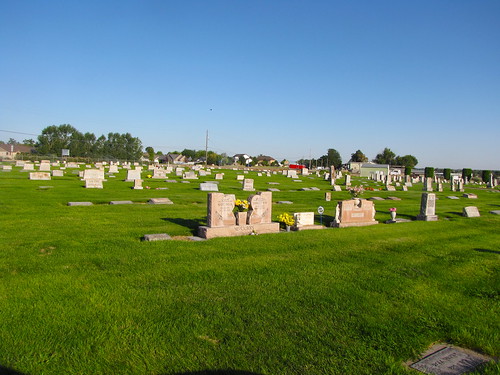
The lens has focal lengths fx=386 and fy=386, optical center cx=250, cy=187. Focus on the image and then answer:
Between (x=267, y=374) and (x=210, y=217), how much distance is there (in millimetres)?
7771

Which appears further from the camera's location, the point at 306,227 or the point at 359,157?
the point at 359,157

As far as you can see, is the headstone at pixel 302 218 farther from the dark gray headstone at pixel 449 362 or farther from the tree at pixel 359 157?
the tree at pixel 359 157

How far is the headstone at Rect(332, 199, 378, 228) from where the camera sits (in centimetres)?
1465

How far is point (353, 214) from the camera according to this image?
15062mm

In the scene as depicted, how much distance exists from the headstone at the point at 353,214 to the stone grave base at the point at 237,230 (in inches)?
116

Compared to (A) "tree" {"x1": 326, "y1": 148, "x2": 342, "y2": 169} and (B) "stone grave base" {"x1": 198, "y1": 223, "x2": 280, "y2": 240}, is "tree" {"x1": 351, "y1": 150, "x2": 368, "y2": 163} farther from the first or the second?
(B) "stone grave base" {"x1": 198, "y1": 223, "x2": 280, "y2": 240}

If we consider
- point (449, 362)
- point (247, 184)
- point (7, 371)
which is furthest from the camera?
point (247, 184)

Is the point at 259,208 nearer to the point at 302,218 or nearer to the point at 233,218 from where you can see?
the point at 233,218

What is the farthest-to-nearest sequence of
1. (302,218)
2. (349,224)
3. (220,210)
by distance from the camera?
(349,224), (302,218), (220,210)

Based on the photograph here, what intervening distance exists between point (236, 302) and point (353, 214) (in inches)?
390

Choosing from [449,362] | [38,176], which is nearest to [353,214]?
[449,362]

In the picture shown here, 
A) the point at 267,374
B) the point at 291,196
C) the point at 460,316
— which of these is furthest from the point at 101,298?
the point at 291,196

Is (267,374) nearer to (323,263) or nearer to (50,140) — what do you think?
(323,263)

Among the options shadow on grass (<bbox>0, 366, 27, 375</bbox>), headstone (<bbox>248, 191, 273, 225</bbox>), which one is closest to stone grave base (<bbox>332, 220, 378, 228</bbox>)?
headstone (<bbox>248, 191, 273, 225</bbox>)
